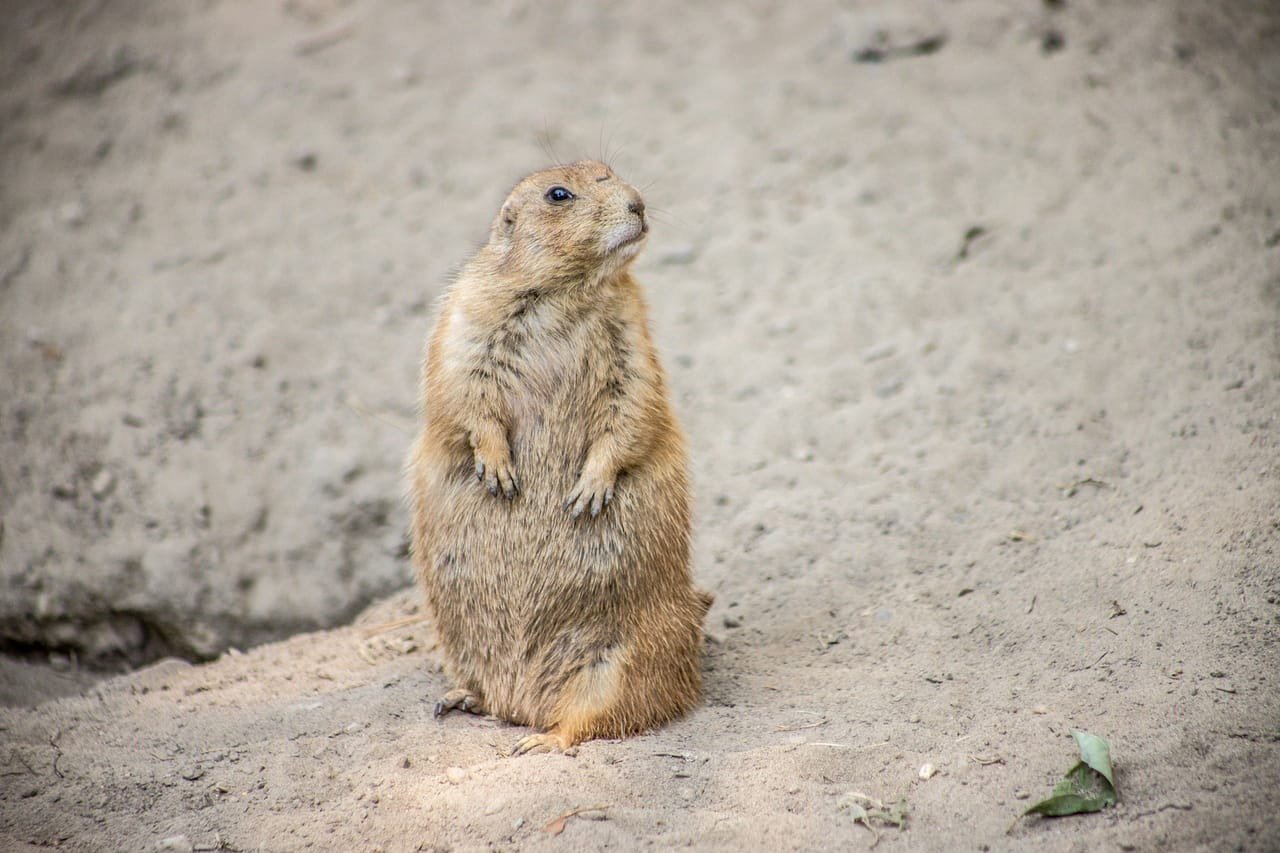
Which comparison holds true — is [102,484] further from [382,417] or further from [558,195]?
[558,195]

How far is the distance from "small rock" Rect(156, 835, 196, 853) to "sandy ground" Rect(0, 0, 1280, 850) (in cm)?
1

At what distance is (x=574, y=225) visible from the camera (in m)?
3.77

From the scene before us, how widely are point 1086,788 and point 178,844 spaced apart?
241cm

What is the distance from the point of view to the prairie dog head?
3725 mm

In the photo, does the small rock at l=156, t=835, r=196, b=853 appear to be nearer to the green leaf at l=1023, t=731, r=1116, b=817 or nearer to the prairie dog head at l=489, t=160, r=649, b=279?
the prairie dog head at l=489, t=160, r=649, b=279

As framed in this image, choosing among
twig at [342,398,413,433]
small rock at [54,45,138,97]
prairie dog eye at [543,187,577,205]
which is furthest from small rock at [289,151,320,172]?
prairie dog eye at [543,187,577,205]

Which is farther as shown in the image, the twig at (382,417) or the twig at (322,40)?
the twig at (322,40)

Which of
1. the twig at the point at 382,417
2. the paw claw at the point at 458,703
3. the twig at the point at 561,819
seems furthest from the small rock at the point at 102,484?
the twig at the point at 561,819

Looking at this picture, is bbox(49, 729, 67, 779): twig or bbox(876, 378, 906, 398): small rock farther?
bbox(876, 378, 906, 398): small rock

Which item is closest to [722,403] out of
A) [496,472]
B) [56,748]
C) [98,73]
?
[496,472]

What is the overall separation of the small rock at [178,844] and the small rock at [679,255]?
3819 millimetres

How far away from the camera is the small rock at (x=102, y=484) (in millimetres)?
5246

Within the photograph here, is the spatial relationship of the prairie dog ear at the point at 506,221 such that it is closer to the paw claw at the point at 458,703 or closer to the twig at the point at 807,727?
the paw claw at the point at 458,703

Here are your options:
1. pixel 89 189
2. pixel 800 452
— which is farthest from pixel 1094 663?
pixel 89 189
